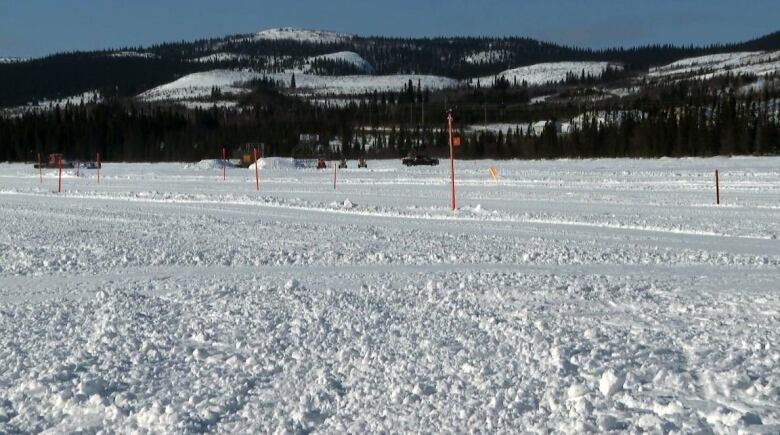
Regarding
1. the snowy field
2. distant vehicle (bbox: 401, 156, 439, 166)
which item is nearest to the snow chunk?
the snowy field

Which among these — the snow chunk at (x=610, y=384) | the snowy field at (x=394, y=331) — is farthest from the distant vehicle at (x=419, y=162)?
the snow chunk at (x=610, y=384)

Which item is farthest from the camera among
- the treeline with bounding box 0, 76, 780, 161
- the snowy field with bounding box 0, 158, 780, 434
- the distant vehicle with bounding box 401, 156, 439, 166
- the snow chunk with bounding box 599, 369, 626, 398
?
the treeline with bounding box 0, 76, 780, 161

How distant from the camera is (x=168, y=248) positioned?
14547 millimetres

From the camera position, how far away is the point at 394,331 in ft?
25.2

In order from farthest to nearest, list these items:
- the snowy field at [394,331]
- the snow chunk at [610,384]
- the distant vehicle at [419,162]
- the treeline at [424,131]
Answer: the treeline at [424,131]
the distant vehicle at [419,162]
the snow chunk at [610,384]
the snowy field at [394,331]

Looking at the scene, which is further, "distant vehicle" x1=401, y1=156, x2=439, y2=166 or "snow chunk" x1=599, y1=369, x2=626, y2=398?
"distant vehicle" x1=401, y1=156, x2=439, y2=166

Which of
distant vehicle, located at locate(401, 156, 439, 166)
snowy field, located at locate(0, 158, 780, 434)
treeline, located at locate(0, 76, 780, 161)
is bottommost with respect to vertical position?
snowy field, located at locate(0, 158, 780, 434)

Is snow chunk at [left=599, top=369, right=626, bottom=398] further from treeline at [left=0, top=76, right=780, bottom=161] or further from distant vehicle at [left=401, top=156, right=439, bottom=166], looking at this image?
treeline at [left=0, top=76, right=780, bottom=161]

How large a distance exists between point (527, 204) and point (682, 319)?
688 inches

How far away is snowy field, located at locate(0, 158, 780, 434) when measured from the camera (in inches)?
216

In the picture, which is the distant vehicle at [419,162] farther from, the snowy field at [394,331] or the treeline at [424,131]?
the snowy field at [394,331]

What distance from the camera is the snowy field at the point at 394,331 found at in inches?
216

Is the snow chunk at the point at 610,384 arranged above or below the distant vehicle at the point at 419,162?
below

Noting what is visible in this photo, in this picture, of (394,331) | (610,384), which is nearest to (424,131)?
(394,331)
